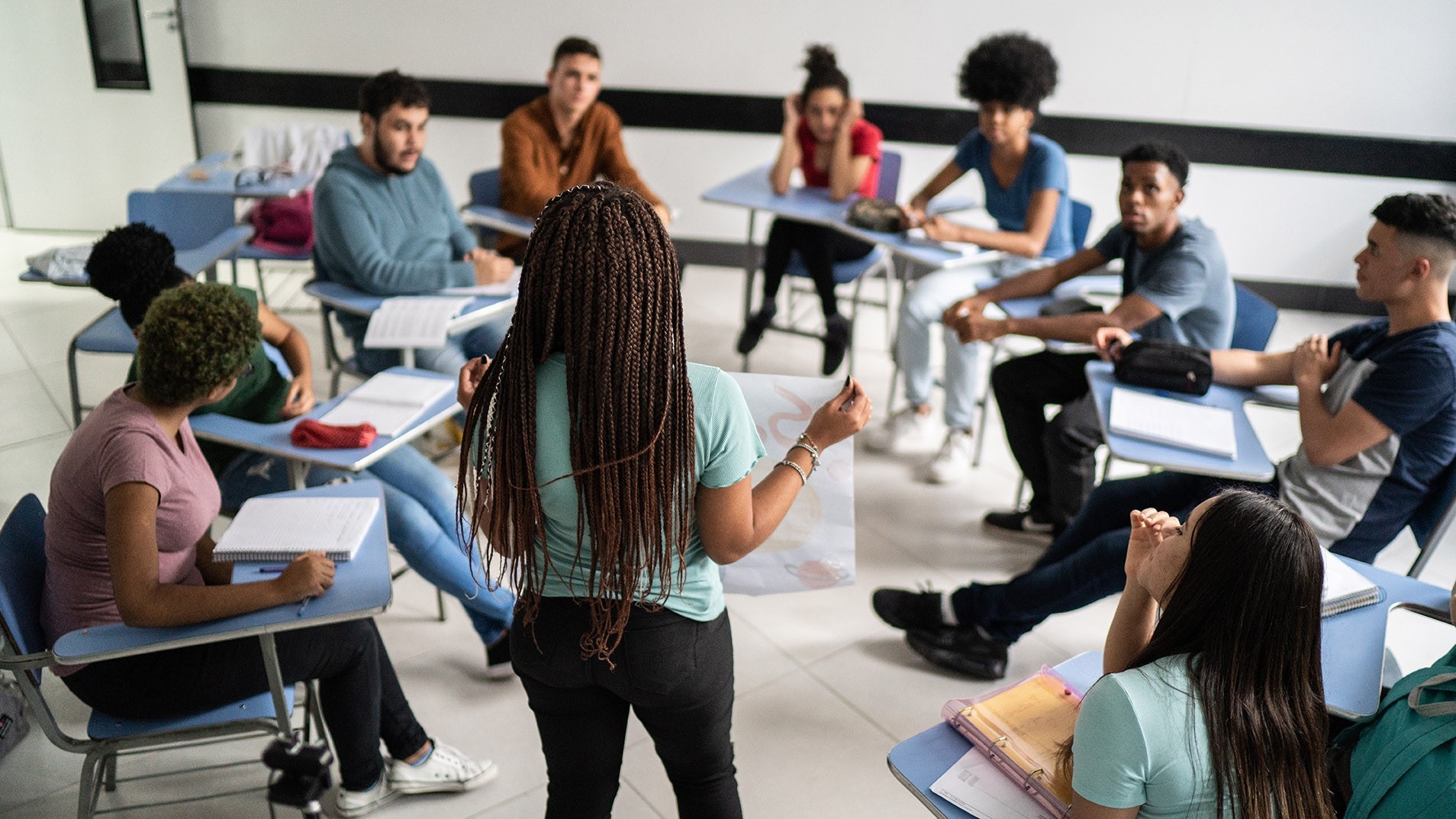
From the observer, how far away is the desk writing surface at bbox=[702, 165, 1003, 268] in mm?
3697

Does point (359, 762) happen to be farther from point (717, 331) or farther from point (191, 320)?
point (717, 331)

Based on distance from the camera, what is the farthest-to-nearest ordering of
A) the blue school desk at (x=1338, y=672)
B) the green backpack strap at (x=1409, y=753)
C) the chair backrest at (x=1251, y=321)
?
the chair backrest at (x=1251, y=321), the blue school desk at (x=1338, y=672), the green backpack strap at (x=1409, y=753)

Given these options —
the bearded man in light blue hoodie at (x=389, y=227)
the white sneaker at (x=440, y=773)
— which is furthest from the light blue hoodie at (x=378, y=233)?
the white sneaker at (x=440, y=773)

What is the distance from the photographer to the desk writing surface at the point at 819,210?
3.70m

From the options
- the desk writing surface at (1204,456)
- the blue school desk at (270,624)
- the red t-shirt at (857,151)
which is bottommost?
the blue school desk at (270,624)

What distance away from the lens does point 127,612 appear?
1.71 metres

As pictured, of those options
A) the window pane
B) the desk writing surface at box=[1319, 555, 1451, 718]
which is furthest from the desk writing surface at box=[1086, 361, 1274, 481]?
the window pane

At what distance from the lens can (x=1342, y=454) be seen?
232 cm

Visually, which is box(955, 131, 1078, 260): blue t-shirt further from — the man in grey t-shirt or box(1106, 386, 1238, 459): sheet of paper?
box(1106, 386, 1238, 459): sheet of paper

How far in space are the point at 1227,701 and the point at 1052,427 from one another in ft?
6.49

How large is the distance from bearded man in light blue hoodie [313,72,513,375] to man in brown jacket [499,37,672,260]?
0.45 meters

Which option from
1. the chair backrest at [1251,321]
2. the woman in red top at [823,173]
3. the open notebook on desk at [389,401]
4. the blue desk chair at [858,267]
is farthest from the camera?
the blue desk chair at [858,267]

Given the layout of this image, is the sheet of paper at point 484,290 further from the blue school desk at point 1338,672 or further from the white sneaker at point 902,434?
the blue school desk at point 1338,672

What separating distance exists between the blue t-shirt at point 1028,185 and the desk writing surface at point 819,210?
175 millimetres
